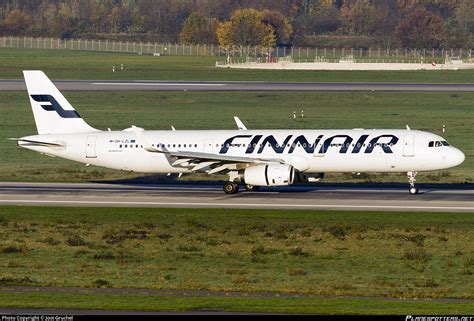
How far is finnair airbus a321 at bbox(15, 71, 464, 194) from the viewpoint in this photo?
6250 centimetres

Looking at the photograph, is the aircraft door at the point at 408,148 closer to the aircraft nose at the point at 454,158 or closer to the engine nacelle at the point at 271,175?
the aircraft nose at the point at 454,158

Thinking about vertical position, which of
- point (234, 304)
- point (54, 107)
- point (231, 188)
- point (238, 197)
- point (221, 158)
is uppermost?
point (54, 107)

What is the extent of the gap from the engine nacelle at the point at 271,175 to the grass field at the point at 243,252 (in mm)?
5288

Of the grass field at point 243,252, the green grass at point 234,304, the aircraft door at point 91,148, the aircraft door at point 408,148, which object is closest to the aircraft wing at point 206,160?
the aircraft door at point 91,148

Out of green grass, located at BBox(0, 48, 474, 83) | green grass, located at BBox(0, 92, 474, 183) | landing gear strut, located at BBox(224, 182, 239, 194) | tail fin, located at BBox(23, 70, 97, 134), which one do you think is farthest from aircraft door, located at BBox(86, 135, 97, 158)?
green grass, located at BBox(0, 48, 474, 83)

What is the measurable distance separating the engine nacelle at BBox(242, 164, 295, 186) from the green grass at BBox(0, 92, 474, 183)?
12.9 m

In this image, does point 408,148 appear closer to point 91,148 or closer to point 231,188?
point 231,188

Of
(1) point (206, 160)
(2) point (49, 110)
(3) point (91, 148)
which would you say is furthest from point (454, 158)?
(2) point (49, 110)

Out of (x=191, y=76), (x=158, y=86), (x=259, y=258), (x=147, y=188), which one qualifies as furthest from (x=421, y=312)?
(x=191, y=76)

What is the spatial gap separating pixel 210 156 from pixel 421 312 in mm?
32059

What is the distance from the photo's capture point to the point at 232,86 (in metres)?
140

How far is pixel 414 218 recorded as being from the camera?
5362 centimetres

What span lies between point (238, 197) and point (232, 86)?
78457 mm

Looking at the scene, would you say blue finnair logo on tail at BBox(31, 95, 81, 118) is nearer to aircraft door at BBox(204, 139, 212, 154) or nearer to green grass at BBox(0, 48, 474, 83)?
aircraft door at BBox(204, 139, 212, 154)
